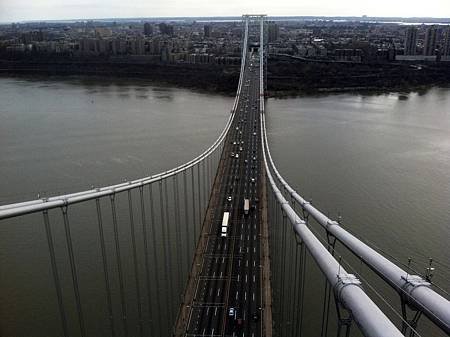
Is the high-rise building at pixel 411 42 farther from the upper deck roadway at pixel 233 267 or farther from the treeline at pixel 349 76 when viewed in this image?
the upper deck roadway at pixel 233 267

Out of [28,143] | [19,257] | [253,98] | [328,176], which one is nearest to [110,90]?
[253,98]

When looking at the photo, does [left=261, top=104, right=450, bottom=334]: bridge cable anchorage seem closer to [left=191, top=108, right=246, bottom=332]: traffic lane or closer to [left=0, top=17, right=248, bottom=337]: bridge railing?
[left=0, top=17, right=248, bottom=337]: bridge railing

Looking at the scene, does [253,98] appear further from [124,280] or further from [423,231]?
[124,280]

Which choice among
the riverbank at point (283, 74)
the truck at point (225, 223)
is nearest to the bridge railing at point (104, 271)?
the truck at point (225, 223)

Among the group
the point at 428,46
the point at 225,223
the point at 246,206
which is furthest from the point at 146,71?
the point at 225,223

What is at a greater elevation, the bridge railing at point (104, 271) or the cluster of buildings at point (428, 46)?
the cluster of buildings at point (428, 46)

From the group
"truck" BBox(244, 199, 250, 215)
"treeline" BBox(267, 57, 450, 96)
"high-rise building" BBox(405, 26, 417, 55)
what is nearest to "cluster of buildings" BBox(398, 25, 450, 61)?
"high-rise building" BBox(405, 26, 417, 55)
